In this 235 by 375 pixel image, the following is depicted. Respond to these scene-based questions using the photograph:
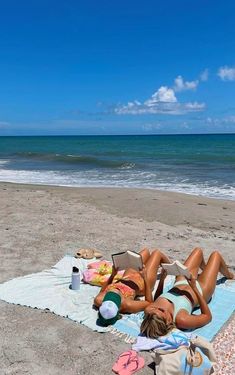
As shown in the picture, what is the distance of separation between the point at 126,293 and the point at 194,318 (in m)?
0.89

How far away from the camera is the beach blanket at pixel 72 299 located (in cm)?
433

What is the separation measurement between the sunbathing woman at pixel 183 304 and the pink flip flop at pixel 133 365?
303 mm

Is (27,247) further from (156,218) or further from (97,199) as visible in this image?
(97,199)

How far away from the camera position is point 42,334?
4.19 metres

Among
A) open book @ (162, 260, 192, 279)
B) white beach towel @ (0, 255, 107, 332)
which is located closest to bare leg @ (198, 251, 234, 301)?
open book @ (162, 260, 192, 279)

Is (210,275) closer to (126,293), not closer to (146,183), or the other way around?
(126,293)

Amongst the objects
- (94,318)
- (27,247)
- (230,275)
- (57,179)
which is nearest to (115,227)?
(27,247)

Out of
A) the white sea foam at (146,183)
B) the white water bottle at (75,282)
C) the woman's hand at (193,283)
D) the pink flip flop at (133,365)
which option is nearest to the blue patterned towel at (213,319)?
the pink flip flop at (133,365)

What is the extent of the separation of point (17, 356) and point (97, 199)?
839 cm

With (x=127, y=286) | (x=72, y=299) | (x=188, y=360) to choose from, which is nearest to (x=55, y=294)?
(x=72, y=299)

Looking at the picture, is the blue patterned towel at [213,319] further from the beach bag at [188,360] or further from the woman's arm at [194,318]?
the beach bag at [188,360]

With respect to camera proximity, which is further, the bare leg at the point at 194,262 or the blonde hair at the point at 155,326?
the bare leg at the point at 194,262

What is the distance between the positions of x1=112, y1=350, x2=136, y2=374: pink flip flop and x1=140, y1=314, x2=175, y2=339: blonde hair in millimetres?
256

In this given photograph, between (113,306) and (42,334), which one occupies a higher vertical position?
(113,306)
